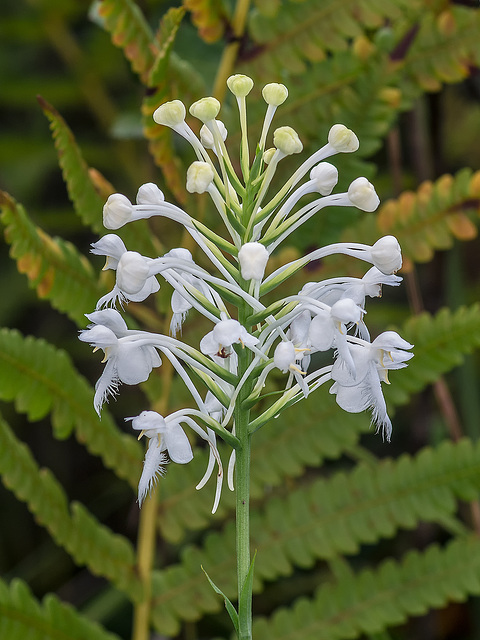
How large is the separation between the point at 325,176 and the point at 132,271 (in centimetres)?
44

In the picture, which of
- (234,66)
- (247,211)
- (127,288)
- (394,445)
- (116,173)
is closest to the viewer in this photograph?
(127,288)

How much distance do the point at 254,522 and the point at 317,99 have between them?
1510mm

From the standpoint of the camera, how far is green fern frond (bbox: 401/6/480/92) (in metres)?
2.60

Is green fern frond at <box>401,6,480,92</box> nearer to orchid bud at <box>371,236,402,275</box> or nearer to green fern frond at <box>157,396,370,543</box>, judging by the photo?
green fern frond at <box>157,396,370,543</box>

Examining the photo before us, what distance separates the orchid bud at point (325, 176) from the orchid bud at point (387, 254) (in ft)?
0.60

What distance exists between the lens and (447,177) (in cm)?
244

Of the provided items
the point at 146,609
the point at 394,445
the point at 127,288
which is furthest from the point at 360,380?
the point at 394,445

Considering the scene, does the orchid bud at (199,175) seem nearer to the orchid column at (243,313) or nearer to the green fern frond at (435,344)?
the orchid column at (243,313)

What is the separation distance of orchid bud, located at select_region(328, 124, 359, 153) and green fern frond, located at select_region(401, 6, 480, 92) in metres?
1.28

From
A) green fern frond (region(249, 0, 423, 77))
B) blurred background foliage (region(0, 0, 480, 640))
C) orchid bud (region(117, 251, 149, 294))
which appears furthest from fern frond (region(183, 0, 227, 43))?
orchid bud (region(117, 251, 149, 294))

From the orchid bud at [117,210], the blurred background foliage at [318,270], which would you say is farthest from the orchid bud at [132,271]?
the blurred background foliage at [318,270]

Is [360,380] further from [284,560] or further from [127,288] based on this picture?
[284,560]

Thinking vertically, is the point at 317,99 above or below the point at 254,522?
above

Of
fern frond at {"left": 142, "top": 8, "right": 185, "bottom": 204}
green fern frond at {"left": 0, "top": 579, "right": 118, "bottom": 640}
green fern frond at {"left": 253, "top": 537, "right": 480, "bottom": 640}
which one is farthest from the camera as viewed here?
green fern frond at {"left": 253, "top": 537, "right": 480, "bottom": 640}
